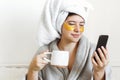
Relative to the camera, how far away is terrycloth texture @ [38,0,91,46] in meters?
1.13

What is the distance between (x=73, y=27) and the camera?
1.12 metres

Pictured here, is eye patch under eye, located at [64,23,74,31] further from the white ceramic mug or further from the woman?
the white ceramic mug

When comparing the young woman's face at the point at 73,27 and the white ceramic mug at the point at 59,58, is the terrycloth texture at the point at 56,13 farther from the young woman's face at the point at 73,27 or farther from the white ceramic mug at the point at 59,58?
the white ceramic mug at the point at 59,58

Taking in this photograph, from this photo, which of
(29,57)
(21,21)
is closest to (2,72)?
(29,57)

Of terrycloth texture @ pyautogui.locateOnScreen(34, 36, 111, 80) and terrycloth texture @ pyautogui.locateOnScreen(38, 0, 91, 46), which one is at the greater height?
terrycloth texture @ pyautogui.locateOnScreen(38, 0, 91, 46)

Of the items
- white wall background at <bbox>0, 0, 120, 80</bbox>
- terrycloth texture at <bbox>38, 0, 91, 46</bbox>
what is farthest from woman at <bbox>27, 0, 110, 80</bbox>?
white wall background at <bbox>0, 0, 120, 80</bbox>

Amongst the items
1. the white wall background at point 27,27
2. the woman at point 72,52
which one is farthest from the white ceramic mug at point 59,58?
the white wall background at point 27,27

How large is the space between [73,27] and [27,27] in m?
0.37

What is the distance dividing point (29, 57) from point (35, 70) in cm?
33

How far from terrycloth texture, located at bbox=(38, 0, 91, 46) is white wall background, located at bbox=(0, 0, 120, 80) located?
251 millimetres

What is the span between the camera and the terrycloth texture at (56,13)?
3.71 feet

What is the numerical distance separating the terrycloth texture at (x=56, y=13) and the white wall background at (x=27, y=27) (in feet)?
0.82

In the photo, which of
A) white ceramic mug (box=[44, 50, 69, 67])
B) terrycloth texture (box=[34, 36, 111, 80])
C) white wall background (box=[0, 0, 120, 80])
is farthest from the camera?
white wall background (box=[0, 0, 120, 80])

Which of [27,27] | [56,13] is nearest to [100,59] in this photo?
[56,13]
